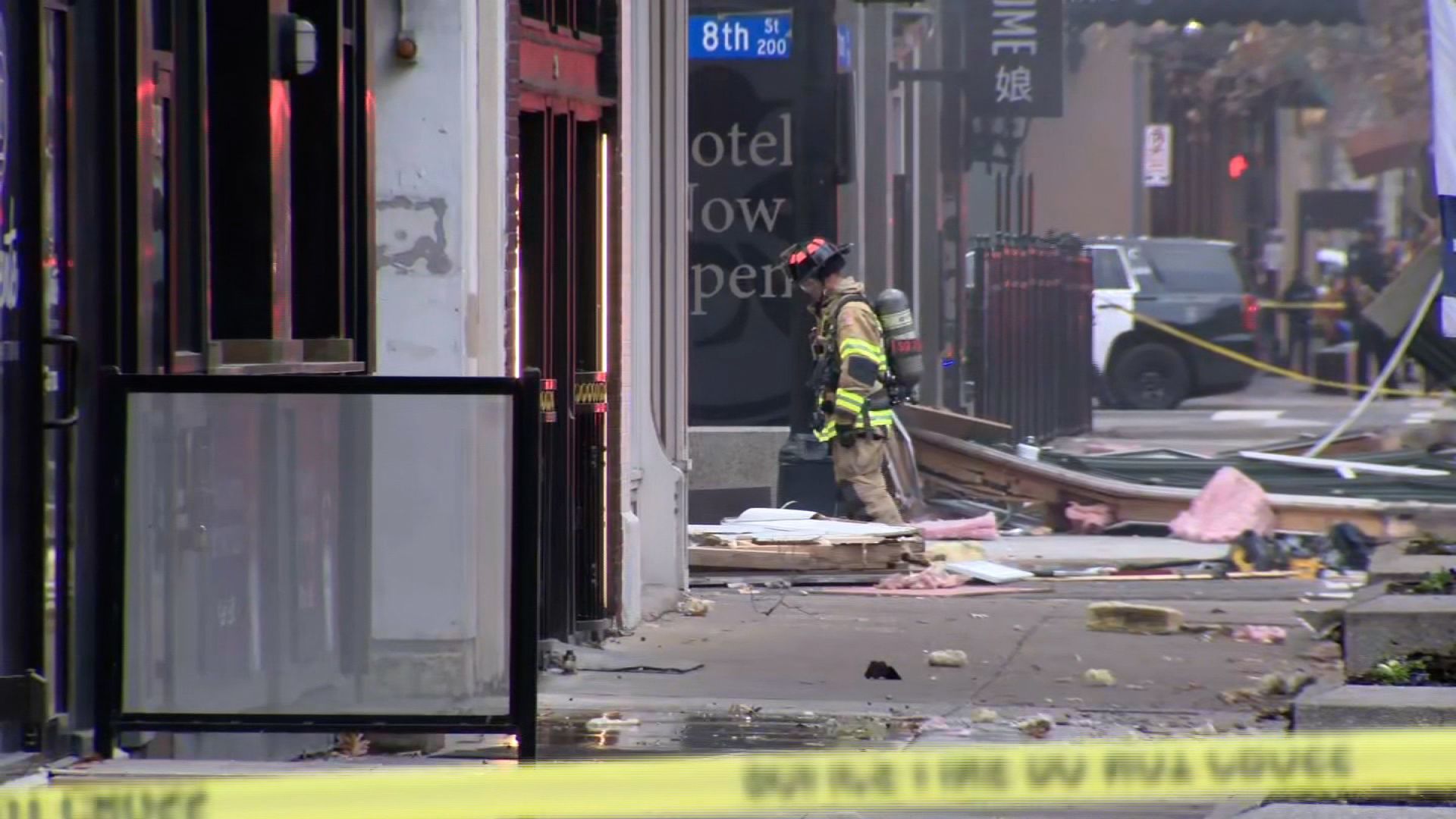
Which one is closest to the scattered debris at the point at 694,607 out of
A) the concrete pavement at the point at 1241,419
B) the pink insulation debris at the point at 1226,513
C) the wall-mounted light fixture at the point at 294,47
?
the pink insulation debris at the point at 1226,513

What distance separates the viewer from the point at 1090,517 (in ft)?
54.3

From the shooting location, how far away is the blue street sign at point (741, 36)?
53.5ft

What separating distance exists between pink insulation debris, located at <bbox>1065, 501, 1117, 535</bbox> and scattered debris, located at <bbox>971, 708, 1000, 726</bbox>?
26.6 ft

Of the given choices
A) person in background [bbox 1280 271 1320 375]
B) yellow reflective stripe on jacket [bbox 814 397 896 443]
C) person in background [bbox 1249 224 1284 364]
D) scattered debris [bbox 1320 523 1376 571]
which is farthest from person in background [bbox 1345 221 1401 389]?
yellow reflective stripe on jacket [bbox 814 397 896 443]

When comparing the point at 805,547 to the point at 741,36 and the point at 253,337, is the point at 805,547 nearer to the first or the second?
the point at 741,36

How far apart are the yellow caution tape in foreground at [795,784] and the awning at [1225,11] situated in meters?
23.8

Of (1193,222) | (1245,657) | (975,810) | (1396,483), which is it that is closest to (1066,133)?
(1193,222)

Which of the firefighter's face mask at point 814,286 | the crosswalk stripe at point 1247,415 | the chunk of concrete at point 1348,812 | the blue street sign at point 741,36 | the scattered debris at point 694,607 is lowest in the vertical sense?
the scattered debris at point 694,607

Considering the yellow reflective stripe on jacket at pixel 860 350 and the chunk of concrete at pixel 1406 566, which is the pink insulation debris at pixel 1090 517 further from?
the chunk of concrete at pixel 1406 566

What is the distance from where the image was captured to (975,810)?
6.52m

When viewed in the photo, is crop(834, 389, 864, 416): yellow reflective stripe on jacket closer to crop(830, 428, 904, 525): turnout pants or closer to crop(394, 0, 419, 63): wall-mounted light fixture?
crop(830, 428, 904, 525): turnout pants

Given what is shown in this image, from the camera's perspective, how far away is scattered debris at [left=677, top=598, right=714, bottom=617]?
11.9m

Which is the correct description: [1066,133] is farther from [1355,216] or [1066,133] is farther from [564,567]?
[564,567]

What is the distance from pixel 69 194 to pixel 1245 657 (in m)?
6.14
